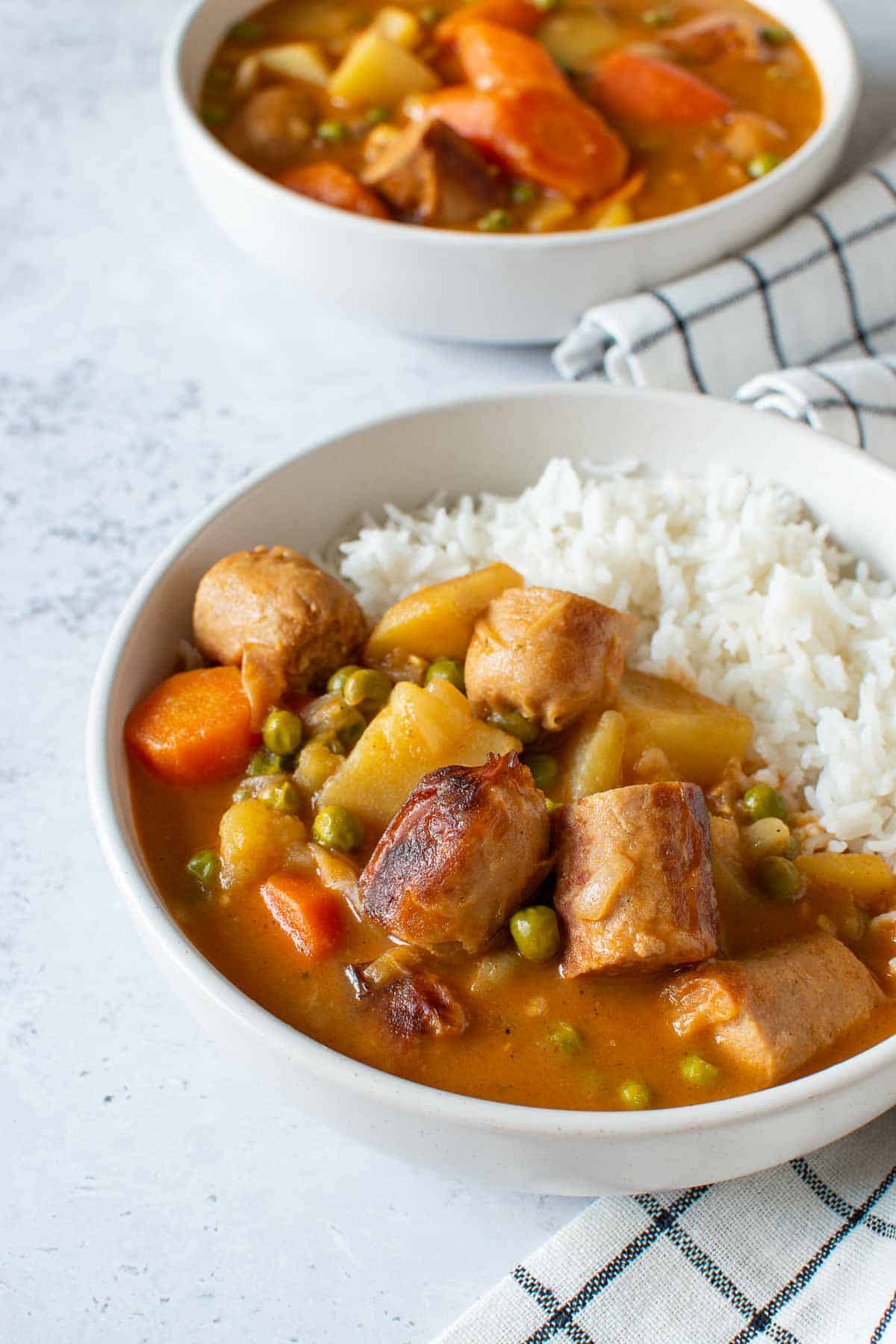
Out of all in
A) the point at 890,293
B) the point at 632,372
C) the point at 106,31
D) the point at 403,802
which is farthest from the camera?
the point at 106,31

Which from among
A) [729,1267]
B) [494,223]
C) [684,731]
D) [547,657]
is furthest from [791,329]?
[729,1267]

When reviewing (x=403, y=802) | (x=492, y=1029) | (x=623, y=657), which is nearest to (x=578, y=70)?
(x=623, y=657)

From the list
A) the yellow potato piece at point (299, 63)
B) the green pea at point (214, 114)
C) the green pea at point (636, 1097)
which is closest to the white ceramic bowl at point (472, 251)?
the green pea at point (214, 114)

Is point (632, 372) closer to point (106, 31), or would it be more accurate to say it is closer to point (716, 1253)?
point (716, 1253)

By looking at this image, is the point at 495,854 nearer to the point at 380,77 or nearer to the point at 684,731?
the point at 684,731

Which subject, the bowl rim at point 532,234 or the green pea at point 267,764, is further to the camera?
the bowl rim at point 532,234

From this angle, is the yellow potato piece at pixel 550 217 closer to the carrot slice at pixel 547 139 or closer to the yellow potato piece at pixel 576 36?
the carrot slice at pixel 547 139
